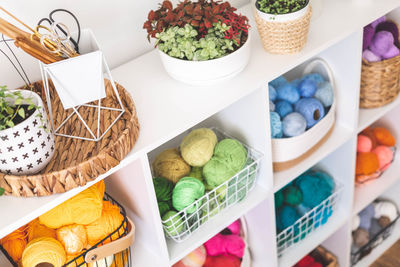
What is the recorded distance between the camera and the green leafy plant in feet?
3.75

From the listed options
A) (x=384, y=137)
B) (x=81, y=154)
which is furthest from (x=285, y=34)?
(x=384, y=137)

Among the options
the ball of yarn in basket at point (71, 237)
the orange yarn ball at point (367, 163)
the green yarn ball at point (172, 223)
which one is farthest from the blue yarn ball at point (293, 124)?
the ball of yarn in basket at point (71, 237)

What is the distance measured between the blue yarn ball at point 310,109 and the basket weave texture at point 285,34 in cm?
23

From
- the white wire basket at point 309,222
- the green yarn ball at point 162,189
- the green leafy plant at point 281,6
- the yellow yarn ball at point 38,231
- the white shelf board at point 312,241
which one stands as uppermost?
the green leafy plant at point 281,6

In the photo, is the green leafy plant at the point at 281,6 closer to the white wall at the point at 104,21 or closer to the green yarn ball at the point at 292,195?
the white wall at the point at 104,21

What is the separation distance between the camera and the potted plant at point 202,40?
106cm

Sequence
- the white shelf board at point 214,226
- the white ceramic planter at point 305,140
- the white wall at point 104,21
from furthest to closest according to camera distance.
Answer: the white ceramic planter at point 305,140, the white shelf board at point 214,226, the white wall at point 104,21

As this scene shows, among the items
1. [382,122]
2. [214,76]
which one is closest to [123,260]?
[214,76]

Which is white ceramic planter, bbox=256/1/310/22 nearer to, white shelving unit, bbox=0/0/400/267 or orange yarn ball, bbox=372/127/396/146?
white shelving unit, bbox=0/0/400/267

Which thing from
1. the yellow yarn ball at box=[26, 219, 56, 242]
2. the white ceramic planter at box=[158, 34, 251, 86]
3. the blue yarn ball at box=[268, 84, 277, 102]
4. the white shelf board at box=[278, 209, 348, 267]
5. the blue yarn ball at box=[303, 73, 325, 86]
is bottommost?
the white shelf board at box=[278, 209, 348, 267]

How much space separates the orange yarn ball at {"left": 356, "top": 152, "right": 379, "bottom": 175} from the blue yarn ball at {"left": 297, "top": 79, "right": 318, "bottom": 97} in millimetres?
461

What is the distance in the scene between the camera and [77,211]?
1045mm

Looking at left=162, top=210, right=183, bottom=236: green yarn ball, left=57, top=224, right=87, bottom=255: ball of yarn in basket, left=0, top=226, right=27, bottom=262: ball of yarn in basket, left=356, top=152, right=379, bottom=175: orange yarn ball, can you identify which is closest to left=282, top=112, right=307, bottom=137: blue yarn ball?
left=162, top=210, right=183, bottom=236: green yarn ball

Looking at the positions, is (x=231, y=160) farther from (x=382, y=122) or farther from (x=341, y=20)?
(x=382, y=122)
